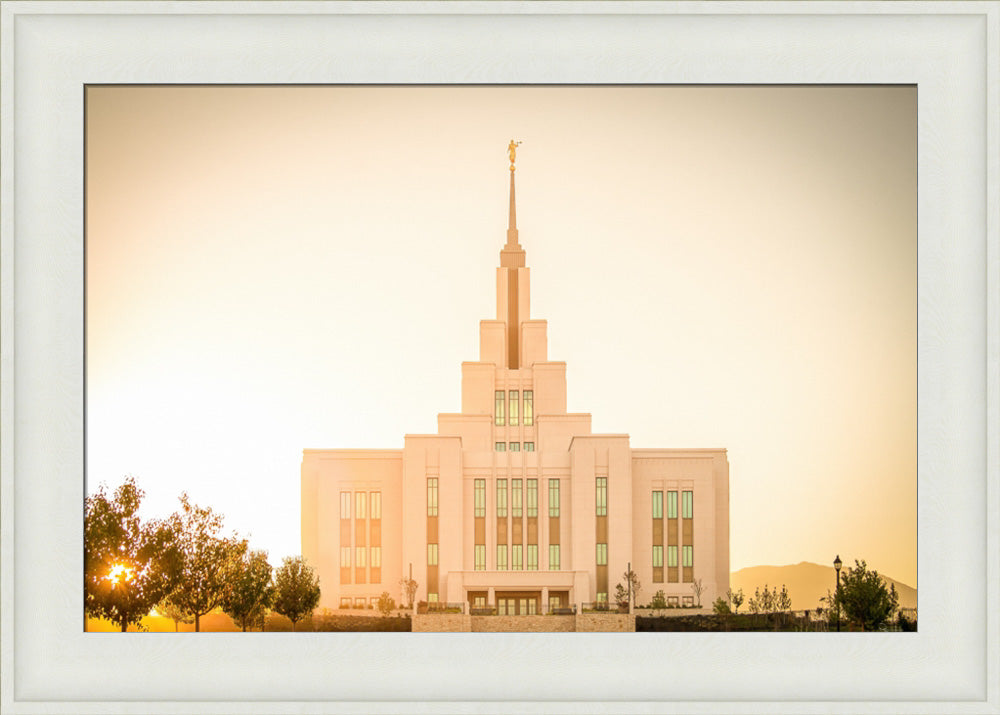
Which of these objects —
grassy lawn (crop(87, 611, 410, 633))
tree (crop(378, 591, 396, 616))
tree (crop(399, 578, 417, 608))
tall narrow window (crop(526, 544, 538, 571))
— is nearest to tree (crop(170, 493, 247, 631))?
grassy lawn (crop(87, 611, 410, 633))

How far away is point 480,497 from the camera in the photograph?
4059cm

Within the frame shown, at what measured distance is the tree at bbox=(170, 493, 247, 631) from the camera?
95.3ft

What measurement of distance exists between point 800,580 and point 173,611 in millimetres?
17417

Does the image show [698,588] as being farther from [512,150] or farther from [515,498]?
[512,150]

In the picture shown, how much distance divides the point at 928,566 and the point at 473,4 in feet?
24.6

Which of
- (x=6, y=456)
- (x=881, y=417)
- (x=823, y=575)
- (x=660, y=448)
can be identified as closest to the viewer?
(x=6, y=456)

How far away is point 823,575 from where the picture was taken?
37344 mm

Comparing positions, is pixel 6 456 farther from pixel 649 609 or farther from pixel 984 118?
pixel 649 609

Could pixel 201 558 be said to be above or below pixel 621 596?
above

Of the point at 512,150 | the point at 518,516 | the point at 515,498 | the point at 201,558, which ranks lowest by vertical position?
the point at 201,558

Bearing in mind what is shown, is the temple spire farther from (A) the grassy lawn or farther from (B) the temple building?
(A) the grassy lawn

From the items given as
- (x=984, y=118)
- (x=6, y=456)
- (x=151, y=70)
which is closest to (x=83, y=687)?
(x=6, y=456)

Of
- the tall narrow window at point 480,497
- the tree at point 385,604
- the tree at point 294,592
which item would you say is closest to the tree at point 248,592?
the tree at point 294,592

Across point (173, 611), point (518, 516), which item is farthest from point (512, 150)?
point (173, 611)
